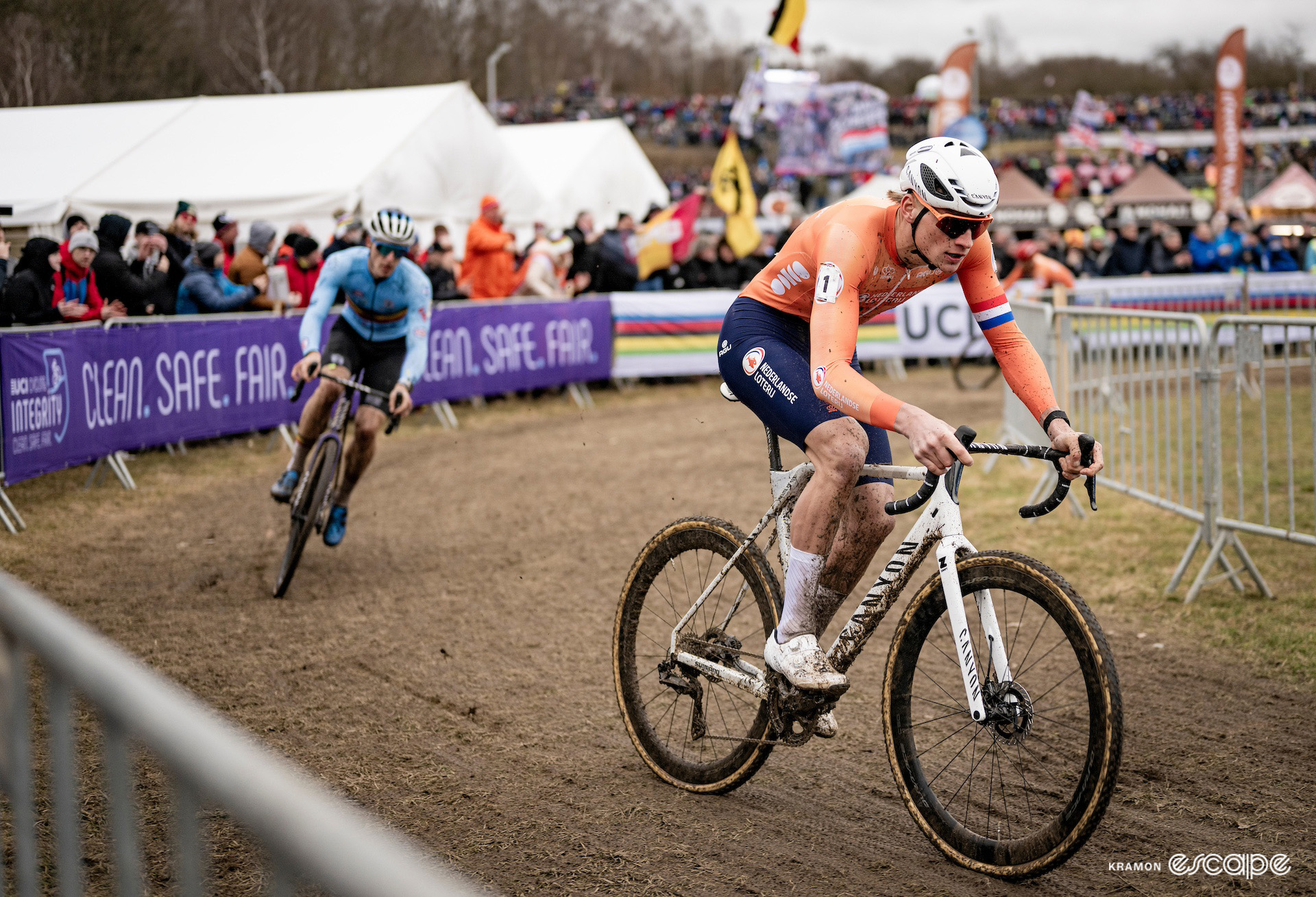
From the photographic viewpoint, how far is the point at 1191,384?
23.0 ft

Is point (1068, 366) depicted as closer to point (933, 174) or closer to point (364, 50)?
point (933, 174)

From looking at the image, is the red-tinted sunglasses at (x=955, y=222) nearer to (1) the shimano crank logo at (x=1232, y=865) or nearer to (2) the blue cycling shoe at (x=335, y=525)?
(1) the shimano crank logo at (x=1232, y=865)

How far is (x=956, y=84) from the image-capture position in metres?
27.4

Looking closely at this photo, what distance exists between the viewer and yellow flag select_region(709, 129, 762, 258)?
19.8 m

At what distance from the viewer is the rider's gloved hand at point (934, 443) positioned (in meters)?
3.22

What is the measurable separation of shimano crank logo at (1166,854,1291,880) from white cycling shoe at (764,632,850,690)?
3.79 feet

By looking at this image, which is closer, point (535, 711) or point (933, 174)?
point (933, 174)

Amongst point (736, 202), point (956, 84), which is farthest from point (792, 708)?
point (956, 84)

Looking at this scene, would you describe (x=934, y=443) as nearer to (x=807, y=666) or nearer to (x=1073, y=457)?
(x=1073, y=457)

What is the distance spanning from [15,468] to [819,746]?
6.91 metres

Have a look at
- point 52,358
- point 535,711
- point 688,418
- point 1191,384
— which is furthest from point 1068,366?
point 52,358

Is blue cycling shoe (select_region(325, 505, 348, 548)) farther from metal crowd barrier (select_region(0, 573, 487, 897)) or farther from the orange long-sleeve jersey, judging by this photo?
metal crowd barrier (select_region(0, 573, 487, 897))

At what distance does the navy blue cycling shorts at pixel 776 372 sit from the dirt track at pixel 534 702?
1.32 meters

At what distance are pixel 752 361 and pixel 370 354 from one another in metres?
4.46
